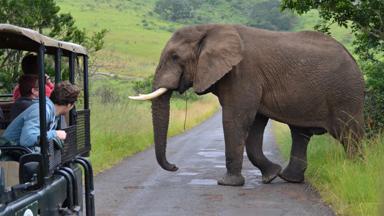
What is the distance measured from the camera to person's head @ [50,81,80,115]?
605cm

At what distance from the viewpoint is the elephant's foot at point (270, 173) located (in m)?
12.4

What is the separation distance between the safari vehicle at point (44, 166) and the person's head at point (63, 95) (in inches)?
11.6

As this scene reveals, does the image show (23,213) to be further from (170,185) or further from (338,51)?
(338,51)

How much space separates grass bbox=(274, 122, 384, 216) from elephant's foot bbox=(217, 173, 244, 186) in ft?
3.74

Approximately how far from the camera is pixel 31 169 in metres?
4.77

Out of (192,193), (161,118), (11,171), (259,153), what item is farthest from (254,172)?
(11,171)

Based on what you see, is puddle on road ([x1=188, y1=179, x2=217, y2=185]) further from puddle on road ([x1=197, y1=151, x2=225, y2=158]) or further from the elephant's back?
puddle on road ([x1=197, y1=151, x2=225, y2=158])

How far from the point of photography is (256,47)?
41.0 feet

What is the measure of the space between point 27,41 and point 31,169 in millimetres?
1740

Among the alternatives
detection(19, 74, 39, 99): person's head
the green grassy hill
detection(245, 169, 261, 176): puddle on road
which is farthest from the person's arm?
the green grassy hill

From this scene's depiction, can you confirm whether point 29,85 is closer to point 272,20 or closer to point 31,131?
point 31,131

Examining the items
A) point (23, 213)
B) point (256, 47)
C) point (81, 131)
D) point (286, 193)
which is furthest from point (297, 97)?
point (23, 213)

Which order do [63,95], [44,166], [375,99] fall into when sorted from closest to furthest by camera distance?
[44,166]
[63,95]
[375,99]

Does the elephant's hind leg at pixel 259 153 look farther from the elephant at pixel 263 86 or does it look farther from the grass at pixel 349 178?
the grass at pixel 349 178
